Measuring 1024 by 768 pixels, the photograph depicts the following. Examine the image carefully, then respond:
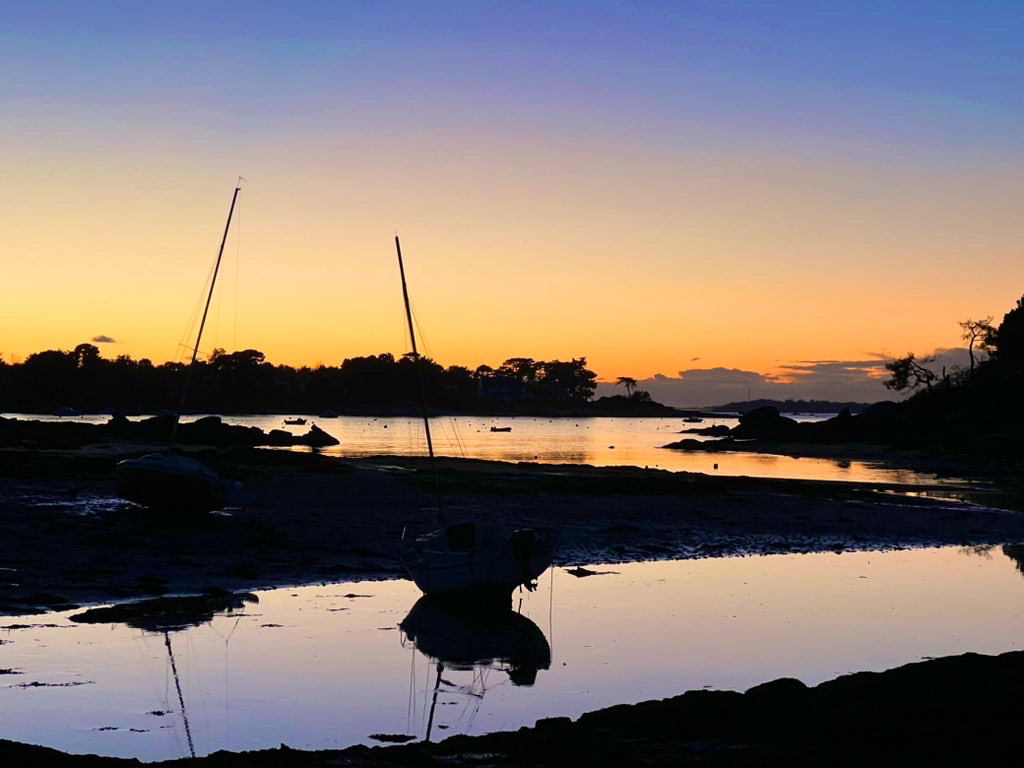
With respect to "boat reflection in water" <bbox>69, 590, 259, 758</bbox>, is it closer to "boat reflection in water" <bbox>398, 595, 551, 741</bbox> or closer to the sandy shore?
the sandy shore

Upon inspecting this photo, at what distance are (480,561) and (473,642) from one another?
3013 mm

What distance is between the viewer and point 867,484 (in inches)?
2530

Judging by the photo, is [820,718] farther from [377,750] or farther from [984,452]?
[984,452]

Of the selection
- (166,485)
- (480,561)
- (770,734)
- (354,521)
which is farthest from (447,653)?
(166,485)

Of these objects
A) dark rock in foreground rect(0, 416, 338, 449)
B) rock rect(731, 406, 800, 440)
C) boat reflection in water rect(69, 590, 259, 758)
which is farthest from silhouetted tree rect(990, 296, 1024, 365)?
boat reflection in water rect(69, 590, 259, 758)

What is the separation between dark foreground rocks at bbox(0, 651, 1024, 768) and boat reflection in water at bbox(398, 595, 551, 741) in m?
2.97

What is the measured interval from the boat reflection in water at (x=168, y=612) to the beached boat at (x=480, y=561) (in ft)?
13.3

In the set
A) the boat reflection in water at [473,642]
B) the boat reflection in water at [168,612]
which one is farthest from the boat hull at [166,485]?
the boat reflection in water at [473,642]

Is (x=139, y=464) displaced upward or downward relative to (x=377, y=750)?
upward

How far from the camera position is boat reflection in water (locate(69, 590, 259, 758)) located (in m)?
21.2

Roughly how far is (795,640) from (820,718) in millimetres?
9046

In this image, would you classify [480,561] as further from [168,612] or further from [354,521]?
[354,521]

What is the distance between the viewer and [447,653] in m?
20.3

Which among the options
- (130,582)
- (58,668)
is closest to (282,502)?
(130,582)
